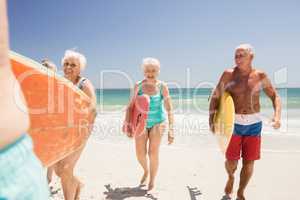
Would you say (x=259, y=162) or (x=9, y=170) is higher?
(x=9, y=170)

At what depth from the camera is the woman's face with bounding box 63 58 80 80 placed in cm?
421

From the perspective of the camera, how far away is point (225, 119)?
5082mm

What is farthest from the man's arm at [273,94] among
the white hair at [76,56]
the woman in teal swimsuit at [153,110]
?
the white hair at [76,56]

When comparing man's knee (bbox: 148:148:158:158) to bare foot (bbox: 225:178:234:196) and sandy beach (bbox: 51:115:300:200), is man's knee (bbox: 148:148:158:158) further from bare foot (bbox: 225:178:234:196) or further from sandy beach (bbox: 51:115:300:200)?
bare foot (bbox: 225:178:234:196)

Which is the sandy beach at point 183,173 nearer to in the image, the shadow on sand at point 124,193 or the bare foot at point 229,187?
the shadow on sand at point 124,193

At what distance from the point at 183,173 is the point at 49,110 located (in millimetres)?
4872

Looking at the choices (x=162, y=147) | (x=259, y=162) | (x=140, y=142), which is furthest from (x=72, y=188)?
(x=162, y=147)

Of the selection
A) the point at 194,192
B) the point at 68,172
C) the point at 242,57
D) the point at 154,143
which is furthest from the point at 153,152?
the point at 242,57

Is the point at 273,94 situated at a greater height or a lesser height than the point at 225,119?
greater

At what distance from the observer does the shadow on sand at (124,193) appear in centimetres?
523

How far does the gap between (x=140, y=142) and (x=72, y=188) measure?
171cm

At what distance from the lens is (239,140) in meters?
4.90

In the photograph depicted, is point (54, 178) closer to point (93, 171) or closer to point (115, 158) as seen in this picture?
point (93, 171)

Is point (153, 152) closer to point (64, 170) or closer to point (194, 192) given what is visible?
point (194, 192)
